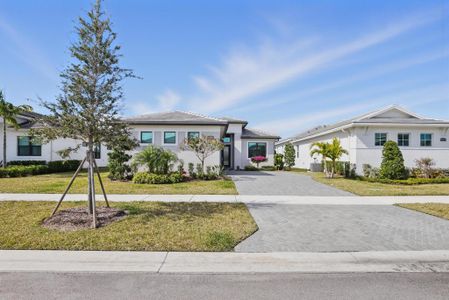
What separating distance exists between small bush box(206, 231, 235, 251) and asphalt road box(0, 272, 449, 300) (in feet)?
3.67

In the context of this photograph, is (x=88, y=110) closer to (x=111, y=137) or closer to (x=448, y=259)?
(x=111, y=137)

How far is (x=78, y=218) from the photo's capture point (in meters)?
7.09

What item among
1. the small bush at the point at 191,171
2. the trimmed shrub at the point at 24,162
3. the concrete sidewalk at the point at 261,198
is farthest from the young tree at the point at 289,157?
the trimmed shrub at the point at 24,162

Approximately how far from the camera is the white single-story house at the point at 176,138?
1803 cm

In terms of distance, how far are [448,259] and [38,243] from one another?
307 inches

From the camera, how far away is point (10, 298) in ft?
11.4

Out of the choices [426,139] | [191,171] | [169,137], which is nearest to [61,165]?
[169,137]

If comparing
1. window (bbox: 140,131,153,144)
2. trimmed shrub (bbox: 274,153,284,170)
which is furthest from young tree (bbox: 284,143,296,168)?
window (bbox: 140,131,153,144)

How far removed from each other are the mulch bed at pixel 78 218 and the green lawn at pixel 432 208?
929 cm

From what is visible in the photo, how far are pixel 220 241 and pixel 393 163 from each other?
1558 cm

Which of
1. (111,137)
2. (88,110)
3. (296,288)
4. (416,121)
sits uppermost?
(416,121)

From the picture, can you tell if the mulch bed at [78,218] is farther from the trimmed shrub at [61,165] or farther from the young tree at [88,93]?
the trimmed shrub at [61,165]

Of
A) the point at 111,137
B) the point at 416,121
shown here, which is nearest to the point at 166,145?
the point at 111,137

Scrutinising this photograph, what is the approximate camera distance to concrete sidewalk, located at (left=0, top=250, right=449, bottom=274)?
4402 millimetres
